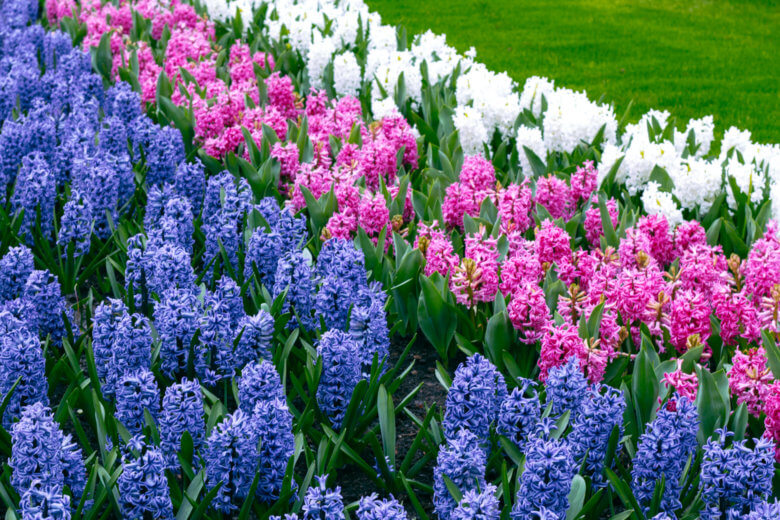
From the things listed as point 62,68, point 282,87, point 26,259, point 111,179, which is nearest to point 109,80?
point 62,68

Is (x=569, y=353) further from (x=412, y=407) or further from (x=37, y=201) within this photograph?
(x=37, y=201)

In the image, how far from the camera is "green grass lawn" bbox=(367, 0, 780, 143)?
867 centimetres

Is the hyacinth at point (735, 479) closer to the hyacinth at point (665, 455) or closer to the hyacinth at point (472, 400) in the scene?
the hyacinth at point (665, 455)

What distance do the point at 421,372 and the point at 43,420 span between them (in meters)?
1.70

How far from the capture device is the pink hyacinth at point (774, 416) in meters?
2.92

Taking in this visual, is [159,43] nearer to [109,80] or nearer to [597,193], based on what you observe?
[109,80]

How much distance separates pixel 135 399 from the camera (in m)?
2.94

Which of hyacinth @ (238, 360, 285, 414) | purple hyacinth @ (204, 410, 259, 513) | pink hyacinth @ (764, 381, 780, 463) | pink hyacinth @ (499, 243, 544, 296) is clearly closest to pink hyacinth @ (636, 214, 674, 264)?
pink hyacinth @ (499, 243, 544, 296)

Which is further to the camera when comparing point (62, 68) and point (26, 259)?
point (62, 68)

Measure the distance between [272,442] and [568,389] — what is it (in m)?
1.02

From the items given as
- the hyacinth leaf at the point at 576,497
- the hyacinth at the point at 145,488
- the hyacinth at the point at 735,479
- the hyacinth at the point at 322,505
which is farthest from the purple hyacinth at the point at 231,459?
the hyacinth at the point at 735,479

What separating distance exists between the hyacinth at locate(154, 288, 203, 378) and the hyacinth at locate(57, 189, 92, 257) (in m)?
1.10

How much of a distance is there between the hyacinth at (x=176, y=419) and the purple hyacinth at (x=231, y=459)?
0.18 m

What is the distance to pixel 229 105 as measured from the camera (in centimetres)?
593
